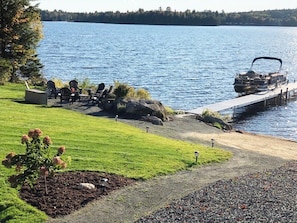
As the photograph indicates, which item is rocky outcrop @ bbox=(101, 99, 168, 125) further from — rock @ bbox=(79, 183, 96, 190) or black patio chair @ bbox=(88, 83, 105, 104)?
rock @ bbox=(79, 183, 96, 190)

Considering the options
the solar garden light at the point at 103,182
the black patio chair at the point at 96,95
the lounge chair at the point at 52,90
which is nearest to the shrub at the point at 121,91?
the black patio chair at the point at 96,95

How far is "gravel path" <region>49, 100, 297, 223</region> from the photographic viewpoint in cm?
991

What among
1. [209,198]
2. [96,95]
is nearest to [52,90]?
[96,95]

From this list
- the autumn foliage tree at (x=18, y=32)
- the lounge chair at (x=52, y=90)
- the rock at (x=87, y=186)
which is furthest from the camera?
the autumn foliage tree at (x=18, y=32)

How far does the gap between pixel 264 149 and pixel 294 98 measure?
27.8 m

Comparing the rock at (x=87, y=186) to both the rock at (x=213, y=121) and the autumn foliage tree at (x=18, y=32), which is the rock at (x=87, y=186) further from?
the autumn foliage tree at (x=18, y=32)

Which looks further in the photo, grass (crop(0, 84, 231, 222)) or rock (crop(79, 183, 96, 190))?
rock (crop(79, 183, 96, 190))

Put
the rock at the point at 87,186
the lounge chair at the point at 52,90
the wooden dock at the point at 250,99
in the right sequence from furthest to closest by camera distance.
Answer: the wooden dock at the point at 250,99, the lounge chair at the point at 52,90, the rock at the point at 87,186

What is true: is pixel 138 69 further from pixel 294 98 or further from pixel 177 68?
pixel 294 98

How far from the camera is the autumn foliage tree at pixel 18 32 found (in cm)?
3061

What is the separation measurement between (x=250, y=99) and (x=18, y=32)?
705 inches

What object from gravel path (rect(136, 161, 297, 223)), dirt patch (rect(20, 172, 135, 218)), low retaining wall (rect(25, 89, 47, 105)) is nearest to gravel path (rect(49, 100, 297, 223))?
gravel path (rect(136, 161, 297, 223))

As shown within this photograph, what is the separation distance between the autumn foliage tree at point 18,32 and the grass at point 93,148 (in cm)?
1167

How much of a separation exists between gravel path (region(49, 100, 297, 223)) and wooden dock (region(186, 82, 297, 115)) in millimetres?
13545
